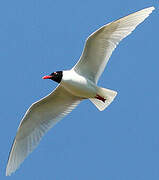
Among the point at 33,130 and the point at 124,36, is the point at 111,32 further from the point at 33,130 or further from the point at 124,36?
the point at 33,130

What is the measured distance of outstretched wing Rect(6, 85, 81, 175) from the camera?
1141 cm

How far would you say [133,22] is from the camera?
10602 mm

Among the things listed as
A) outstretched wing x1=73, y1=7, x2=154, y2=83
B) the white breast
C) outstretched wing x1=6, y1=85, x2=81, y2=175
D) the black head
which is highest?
outstretched wing x1=73, y1=7, x2=154, y2=83

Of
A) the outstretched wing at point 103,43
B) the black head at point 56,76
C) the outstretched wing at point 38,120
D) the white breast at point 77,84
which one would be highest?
the outstretched wing at point 103,43

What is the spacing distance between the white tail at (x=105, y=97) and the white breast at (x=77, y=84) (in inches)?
5.5

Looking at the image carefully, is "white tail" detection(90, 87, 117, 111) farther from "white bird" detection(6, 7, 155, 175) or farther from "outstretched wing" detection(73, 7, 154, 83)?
"outstretched wing" detection(73, 7, 154, 83)

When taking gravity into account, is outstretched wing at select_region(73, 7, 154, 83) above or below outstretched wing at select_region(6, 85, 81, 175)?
above

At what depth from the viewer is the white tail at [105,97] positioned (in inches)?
435

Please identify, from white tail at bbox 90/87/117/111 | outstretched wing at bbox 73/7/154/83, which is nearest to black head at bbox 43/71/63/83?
outstretched wing at bbox 73/7/154/83

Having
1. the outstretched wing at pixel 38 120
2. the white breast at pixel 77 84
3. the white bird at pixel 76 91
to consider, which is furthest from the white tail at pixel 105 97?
the outstretched wing at pixel 38 120

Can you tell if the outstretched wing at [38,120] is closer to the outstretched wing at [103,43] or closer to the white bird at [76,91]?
the white bird at [76,91]

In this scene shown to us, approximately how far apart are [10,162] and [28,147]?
42 cm

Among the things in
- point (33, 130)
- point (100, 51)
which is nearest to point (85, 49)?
point (100, 51)

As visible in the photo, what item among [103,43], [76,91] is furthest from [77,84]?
[103,43]
